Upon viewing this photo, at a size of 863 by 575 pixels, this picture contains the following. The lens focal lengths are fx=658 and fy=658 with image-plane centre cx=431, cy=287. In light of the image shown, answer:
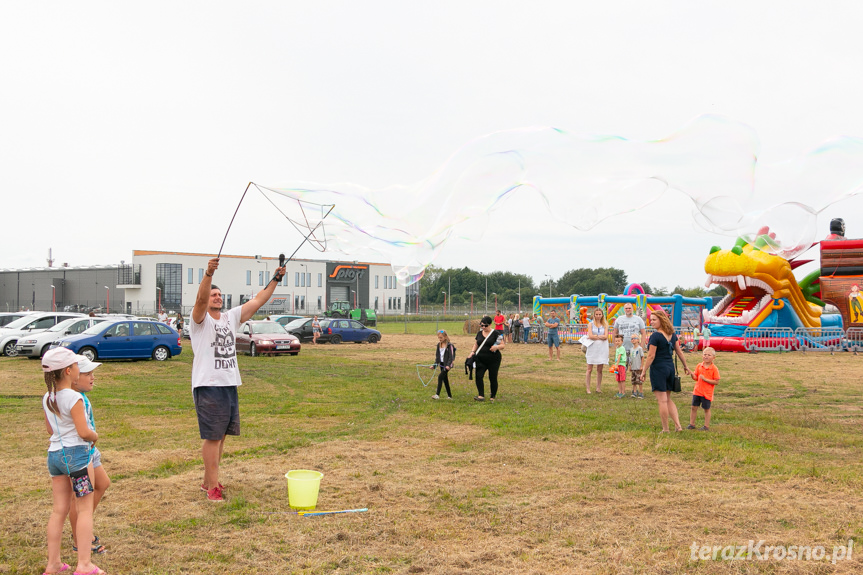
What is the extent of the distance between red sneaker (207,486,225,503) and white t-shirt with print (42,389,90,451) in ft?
5.94

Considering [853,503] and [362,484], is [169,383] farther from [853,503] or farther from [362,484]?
[853,503]

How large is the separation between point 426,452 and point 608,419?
3.58 meters

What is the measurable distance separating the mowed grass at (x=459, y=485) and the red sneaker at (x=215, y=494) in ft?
0.45

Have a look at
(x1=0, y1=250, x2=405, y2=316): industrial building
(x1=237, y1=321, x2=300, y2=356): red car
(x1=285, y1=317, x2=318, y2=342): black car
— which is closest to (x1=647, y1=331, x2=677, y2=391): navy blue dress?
(x1=237, y1=321, x2=300, y2=356): red car

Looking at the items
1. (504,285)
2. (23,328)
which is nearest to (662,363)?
(23,328)

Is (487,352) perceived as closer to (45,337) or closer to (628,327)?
(628,327)

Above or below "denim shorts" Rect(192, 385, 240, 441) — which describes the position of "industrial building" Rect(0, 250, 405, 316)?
above

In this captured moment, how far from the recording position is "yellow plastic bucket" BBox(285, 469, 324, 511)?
5695mm

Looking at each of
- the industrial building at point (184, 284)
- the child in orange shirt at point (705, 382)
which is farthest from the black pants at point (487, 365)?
the industrial building at point (184, 284)

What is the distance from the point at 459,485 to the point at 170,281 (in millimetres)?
66669

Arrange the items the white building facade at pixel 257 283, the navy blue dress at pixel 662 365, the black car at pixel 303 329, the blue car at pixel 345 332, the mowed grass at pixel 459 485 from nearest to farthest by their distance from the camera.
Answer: the mowed grass at pixel 459 485
the navy blue dress at pixel 662 365
the black car at pixel 303 329
the blue car at pixel 345 332
the white building facade at pixel 257 283

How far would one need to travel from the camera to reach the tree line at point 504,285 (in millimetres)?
109750

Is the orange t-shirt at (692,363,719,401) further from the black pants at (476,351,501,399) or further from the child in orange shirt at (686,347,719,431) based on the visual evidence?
the black pants at (476,351,501,399)

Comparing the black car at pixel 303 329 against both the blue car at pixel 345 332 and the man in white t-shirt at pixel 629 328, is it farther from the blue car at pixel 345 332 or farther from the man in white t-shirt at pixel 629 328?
the man in white t-shirt at pixel 629 328
